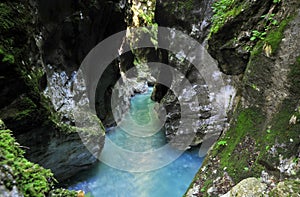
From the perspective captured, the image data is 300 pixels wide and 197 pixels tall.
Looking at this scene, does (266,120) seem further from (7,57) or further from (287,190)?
(7,57)

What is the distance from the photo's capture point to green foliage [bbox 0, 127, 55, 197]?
170 centimetres

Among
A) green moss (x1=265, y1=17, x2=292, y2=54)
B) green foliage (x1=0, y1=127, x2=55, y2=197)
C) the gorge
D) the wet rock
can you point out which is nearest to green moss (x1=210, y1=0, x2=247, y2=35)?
the gorge

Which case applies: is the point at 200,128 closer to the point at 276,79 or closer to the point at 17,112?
the point at 276,79

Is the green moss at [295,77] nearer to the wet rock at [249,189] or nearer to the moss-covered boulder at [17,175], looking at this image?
the wet rock at [249,189]

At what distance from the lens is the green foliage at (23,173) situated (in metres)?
1.70

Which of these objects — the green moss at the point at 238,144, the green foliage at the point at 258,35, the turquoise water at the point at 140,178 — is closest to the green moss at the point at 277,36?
the green foliage at the point at 258,35

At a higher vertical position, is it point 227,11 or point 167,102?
point 227,11

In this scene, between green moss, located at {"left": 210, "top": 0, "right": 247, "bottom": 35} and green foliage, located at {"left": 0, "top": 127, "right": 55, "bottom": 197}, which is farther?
green moss, located at {"left": 210, "top": 0, "right": 247, "bottom": 35}

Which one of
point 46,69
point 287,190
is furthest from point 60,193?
point 46,69

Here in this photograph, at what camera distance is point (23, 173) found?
5.82 ft

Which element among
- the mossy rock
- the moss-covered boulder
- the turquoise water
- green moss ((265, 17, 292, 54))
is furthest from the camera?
the turquoise water

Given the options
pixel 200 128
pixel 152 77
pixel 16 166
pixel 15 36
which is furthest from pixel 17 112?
pixel 152 77

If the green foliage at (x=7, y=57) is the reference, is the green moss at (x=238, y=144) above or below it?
below

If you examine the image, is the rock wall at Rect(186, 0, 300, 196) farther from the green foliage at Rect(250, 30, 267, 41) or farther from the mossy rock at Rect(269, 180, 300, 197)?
the mossy rock at Rect(269, 180, 300, 197)
